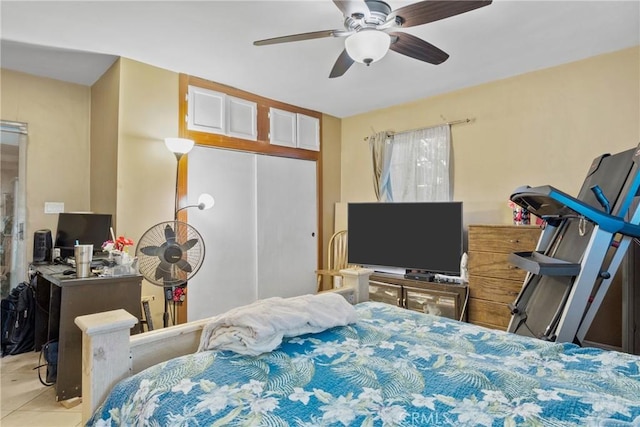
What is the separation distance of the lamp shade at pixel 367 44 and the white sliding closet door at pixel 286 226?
2.21 m

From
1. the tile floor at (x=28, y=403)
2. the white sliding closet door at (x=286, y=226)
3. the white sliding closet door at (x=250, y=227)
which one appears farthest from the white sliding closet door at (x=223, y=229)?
the tile floor at (x=28, y=403)

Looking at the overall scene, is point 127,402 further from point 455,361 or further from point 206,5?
point 206,5

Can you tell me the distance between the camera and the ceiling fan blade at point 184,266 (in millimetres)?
2448

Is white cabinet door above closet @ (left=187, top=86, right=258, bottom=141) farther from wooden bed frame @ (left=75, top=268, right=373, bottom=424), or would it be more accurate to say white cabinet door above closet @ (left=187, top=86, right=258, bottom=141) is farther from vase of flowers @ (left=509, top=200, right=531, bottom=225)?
vase of flowers @ (left=509, top=200, right=531, bottom=225)

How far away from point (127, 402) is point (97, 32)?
2.60 m

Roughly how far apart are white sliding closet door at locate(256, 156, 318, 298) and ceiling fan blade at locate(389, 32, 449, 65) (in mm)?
2172

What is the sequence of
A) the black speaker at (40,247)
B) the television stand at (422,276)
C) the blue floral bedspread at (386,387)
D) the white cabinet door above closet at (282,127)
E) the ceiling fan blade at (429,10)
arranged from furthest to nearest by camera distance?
the white cabinet door above closet at (282,127), the television stand at (422,276), the black speaker at (40,247), the ceiling fan blade at (429,10), the blue floral bedspread at (386,387)

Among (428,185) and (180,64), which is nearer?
(180,64)

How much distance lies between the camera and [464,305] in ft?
10.6

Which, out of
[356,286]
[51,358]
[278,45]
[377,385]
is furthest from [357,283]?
[51,358]

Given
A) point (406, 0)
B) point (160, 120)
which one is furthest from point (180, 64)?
point (406, 0)

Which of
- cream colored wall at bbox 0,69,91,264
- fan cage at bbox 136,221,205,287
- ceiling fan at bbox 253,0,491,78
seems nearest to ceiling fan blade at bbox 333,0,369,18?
ceiling fan at bbox 253,0,491,78

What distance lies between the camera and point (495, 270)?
10.1ft

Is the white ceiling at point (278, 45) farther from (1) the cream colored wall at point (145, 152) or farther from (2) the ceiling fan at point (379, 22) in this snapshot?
(2) the ceiling fan at point (379, 22)
